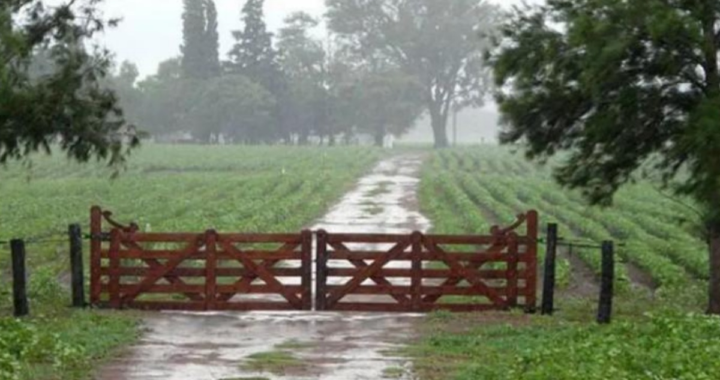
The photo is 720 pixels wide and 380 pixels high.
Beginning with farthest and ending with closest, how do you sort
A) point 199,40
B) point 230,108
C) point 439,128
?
point 439,128 < point 199,40 < point 230,108

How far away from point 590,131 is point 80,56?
788 cm

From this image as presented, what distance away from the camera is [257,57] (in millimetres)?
136250

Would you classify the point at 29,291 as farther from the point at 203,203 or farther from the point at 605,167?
the point at 203,203

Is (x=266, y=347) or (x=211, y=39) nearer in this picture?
(x=266, y=347)

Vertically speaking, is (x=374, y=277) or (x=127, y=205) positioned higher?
(x=374, y=277)

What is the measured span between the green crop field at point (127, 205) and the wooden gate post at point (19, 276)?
27 cm

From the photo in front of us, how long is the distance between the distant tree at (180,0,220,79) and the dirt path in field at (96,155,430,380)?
113 metres

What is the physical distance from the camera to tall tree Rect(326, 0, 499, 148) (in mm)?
138875

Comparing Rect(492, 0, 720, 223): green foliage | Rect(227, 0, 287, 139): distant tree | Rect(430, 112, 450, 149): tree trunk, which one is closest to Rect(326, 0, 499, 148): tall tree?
Rect(430, 112, 450, 149): tree trunk

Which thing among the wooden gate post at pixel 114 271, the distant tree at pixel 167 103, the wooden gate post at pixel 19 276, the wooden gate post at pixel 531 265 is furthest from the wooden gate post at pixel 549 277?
the distant tree at pixel 167 103

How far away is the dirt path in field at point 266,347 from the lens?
1495cm

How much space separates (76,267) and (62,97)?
8.48ft

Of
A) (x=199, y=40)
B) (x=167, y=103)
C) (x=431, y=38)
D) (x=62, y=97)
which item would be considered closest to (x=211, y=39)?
(x=199, y=40)

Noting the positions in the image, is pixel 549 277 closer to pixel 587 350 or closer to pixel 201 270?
pixel 201 270
